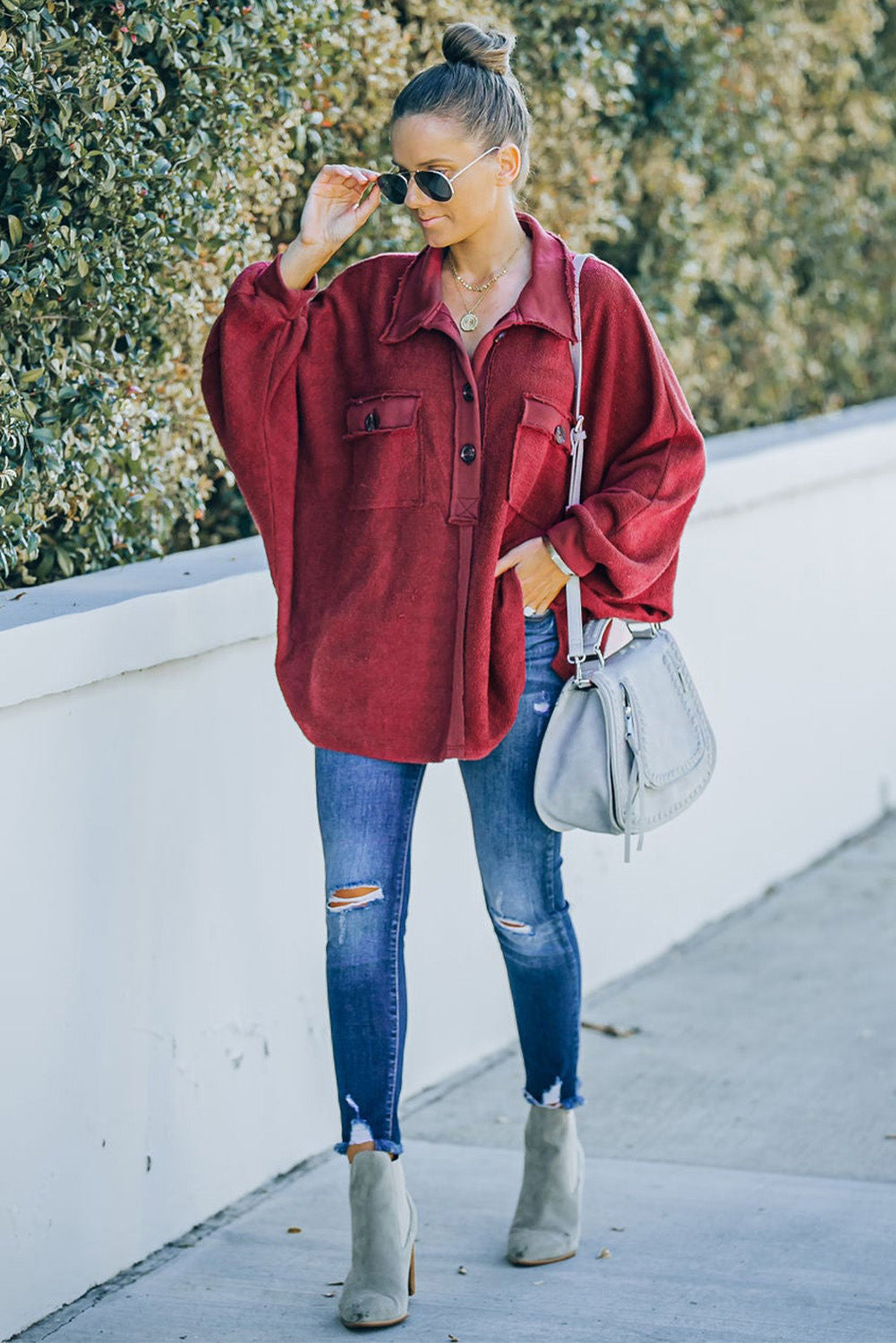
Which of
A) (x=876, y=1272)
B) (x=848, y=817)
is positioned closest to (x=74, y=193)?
(x=876, y=1272)

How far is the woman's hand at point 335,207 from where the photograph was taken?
3.19 metres

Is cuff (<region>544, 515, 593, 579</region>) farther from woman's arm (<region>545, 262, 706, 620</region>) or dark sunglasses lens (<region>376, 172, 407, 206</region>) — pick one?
dark sunglasses lens (<region>376, 172, 407, 206</region>)

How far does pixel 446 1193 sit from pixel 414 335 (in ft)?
5.41

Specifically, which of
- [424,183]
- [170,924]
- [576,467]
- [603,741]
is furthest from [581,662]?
[170,924]

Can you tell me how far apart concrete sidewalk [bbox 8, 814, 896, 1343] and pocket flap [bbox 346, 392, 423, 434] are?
4.70 feet

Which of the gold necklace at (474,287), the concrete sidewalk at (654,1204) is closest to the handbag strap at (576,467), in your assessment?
the gold necklace at (474,287)

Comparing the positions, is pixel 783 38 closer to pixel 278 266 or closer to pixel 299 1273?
pixel 278 266

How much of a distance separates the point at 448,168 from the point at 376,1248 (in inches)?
Answer: 67.1

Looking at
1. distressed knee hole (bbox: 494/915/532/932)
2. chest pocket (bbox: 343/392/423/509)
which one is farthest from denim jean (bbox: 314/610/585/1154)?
chest pocket (bbox: 343/392/423/509)

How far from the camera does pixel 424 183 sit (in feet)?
10.1

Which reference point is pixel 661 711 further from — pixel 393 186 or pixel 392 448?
pixel 393 186

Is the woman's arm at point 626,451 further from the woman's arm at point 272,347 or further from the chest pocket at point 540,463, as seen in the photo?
the woman's arm at point 272,347

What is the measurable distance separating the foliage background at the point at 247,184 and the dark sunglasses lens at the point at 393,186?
0.67 metres

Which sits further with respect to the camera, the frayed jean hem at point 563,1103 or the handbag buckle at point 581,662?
the frayed jean hem at point 563,1103
